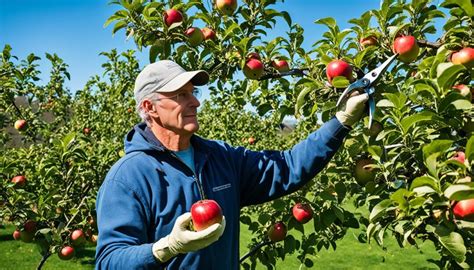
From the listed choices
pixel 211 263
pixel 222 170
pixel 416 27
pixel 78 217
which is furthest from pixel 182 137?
pixel 78 217

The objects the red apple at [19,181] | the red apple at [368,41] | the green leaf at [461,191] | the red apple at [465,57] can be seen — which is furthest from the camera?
the red apple at [19,181]

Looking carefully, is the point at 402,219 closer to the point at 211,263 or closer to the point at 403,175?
the point at 403,175

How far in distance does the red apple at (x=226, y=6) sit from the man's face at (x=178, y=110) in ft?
2.63

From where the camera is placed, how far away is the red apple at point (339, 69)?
218 cm

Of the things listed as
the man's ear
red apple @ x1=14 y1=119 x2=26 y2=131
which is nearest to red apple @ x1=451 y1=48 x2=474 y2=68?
the man's ear

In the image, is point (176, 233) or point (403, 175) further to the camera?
point (403, 175)

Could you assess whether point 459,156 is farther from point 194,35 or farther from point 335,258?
point 335,258

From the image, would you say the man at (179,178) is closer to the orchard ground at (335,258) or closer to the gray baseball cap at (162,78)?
the gray baseball cap at (162,78)

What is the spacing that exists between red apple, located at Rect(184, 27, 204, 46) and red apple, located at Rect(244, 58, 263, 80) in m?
0.30

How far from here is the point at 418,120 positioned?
190 centimetres

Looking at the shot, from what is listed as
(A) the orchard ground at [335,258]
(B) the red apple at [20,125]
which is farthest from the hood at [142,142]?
(A) the orchard ground at [335,258]

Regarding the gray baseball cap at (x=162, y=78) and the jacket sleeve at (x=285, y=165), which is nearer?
the gray baseball cap at (x=162, y=78)

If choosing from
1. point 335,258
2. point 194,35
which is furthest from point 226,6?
point 335,258

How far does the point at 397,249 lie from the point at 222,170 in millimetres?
7979
